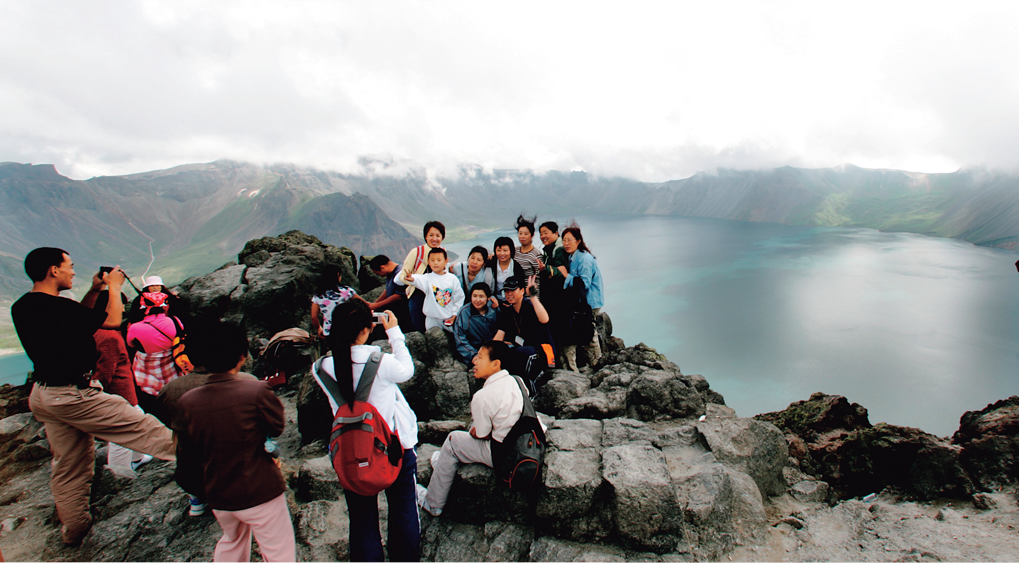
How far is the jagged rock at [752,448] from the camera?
5152 mm

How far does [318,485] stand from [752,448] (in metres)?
5.28

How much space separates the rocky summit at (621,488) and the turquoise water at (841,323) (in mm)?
44188

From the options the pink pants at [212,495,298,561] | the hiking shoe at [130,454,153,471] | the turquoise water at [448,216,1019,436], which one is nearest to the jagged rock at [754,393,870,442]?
the pink pants at [212,495,298,561]

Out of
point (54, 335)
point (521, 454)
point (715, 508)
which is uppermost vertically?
point (54, 335)

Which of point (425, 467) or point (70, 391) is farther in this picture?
point (425, 467)

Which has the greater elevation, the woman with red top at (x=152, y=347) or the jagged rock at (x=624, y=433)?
the woman with red top at (x=152, y=347)

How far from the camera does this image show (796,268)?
9231 cm

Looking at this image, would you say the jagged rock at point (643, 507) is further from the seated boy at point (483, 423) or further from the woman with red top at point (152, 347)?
the woman with red top at point (152, 347)

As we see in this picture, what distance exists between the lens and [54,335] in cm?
366

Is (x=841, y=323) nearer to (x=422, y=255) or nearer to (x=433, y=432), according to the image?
(x=422, y=255)

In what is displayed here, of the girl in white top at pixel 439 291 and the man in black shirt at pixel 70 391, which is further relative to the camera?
the girl in white top at pixel 439 291

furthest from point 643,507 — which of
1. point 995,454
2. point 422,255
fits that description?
point 422,255

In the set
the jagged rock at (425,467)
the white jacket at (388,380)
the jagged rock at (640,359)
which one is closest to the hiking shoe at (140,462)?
the jagged rock at (425,467)

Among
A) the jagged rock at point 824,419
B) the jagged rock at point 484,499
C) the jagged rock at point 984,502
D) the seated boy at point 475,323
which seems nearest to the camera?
the jagged rock at point 484,499
